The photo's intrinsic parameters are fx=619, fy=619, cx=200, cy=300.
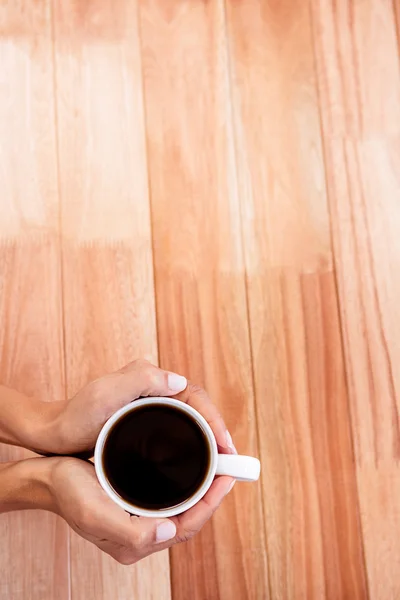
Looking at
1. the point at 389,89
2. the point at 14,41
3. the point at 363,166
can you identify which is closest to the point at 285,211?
the point at 363,166

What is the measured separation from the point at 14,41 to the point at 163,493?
87cm

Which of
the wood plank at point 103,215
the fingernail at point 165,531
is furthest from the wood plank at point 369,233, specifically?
the fingernail at point 165,531

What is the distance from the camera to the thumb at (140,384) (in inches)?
29.7

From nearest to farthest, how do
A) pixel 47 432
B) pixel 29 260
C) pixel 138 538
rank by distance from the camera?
pixel 138 538 → pixel 47 432 → pixel 29 260

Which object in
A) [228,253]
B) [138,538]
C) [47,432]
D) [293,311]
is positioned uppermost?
[228,253]

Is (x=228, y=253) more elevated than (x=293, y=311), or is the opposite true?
(x=228, y=253)

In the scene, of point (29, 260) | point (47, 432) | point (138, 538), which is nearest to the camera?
point (138, 538)

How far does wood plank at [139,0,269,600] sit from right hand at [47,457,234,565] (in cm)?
29

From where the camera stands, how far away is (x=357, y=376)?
3.52ft

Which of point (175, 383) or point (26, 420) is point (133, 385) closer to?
point (175, 383)

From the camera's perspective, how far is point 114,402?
0.76 m

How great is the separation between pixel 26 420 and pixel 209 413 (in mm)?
263

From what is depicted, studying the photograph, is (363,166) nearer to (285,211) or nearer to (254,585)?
(285,211)

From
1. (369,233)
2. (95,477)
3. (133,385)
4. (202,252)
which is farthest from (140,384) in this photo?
(369,233)
